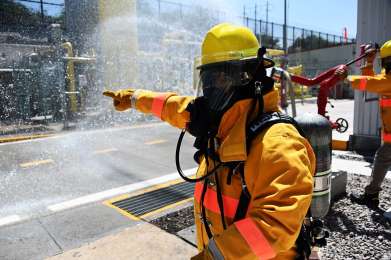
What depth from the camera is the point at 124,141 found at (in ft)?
27.9

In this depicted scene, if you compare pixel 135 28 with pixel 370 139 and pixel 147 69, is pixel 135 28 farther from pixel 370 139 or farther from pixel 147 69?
pixel 370 139

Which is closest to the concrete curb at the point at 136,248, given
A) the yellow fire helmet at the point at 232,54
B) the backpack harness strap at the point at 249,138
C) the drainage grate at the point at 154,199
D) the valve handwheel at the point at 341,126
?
the drainage grate at the point at 154,199

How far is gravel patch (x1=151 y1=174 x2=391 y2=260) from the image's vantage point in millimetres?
3154

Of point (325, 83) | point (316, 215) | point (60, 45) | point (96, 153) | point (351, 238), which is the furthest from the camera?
point (60, 45)

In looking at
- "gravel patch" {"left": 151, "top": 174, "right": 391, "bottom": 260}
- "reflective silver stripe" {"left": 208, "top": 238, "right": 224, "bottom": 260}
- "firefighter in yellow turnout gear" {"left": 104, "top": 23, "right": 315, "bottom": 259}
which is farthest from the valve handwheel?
"reflective silver stripe" {"left": 208, "top": 238, "right": 224, "bottom": 260}

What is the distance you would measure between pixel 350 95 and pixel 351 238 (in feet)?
74.0

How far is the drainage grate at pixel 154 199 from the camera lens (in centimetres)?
436

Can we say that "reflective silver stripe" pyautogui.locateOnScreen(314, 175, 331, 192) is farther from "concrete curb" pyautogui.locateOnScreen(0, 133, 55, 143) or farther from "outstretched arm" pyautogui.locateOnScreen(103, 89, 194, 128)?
"concrete curb" pyautogui.locateOnScreen(0, 133, 55, 143)

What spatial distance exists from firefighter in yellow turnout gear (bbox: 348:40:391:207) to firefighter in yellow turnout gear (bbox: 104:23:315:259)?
9.43 ft

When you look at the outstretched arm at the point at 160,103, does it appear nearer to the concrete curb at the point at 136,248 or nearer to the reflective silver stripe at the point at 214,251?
the reflective silver stripe at the point at 214,251

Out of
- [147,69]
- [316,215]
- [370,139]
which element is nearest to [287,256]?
[316,215]

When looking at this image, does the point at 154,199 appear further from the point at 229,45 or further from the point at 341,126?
the point at 341,126

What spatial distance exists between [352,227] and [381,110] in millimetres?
1422

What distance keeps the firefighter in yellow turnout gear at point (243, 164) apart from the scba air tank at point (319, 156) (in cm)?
127
